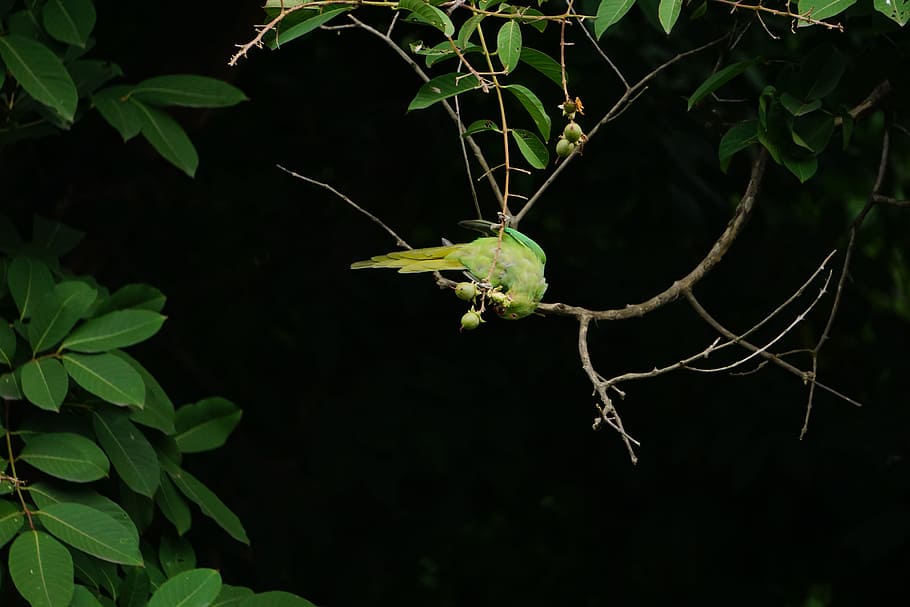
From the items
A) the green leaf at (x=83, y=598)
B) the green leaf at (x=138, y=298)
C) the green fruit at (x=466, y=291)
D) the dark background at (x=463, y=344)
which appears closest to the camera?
the green fruit at (x=466, y=291)

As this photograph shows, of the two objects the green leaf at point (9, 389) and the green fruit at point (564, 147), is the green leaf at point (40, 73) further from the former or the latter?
the green fruit at point (564, 147)

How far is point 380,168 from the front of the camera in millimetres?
3832

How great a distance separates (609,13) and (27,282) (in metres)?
1.34

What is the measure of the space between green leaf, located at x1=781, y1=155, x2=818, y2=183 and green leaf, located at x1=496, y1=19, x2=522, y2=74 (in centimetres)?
67

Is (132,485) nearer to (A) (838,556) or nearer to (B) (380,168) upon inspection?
(B) (380,168)

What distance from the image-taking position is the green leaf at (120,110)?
2547mm

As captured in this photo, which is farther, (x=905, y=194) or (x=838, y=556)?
(x=905, y=194)

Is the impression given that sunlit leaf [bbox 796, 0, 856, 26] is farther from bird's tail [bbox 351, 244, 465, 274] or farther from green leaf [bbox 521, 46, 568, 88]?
bird's tail [bbox 351, 244, 465, 274]

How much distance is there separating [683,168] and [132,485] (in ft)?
6.44

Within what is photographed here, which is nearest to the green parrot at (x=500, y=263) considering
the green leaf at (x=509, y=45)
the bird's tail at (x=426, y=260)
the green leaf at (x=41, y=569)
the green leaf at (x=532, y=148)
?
the bird's tail at (x=426, y=260)

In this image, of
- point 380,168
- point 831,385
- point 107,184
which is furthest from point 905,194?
point 107,184

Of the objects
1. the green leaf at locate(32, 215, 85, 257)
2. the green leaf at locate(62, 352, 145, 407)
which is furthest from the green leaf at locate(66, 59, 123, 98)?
the green leaf at locate(62, 352, 145, 407)

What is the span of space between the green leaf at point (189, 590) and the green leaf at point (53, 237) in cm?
90

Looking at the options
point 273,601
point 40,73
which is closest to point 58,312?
point 40,73
